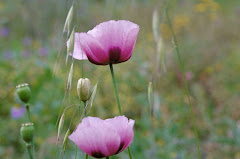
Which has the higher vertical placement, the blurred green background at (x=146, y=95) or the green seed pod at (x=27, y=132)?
the green seed pod at (x=27, y=132)

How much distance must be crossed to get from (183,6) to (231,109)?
3681mm

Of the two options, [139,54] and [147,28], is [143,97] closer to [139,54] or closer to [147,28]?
[139,54]

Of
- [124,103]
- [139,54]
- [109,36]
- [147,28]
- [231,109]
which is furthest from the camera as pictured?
[147,28]

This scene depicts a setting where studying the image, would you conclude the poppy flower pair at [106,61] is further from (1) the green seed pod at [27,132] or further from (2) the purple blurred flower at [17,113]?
(2) the purple blurred flower at [17,113]

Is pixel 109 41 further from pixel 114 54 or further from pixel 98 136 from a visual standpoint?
pixel 98 136

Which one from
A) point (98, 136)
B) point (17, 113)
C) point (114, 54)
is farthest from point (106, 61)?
point (17, 113)

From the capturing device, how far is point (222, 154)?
1.71 m

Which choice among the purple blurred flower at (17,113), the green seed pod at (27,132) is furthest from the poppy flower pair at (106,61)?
the purple blurred flower at (17,113)

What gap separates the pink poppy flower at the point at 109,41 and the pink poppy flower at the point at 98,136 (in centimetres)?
14

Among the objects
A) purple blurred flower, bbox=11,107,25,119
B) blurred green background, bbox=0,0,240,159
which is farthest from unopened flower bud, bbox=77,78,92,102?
purple blurred flower, bbox=11,107,25,119

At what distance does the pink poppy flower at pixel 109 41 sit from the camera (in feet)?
2.15

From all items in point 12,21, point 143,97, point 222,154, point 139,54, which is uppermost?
point 12,21

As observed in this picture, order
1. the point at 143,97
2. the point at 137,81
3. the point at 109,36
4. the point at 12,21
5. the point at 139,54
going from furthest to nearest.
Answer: the point at 12,21, the point at 139,54, the point at 137,81, the point at 143,97, the point at 109,36

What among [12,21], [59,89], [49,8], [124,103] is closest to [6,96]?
[59,89]
